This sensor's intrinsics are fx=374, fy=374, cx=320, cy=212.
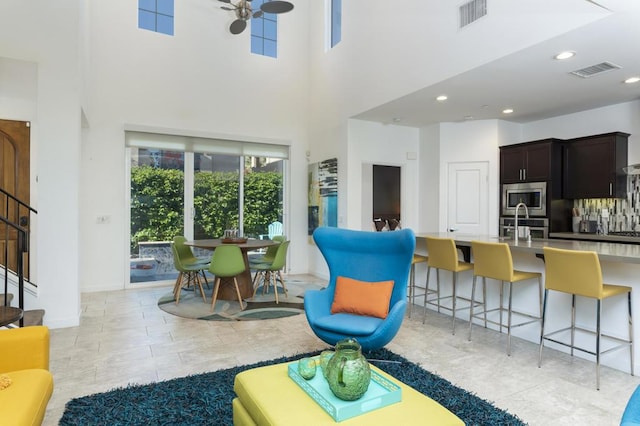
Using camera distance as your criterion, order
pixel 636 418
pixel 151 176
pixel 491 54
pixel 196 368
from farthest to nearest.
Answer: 1. pixel 151 176
2. pixel 491 54
3. pixel 196 368
4. pixel 636 418

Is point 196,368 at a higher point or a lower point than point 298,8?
lower

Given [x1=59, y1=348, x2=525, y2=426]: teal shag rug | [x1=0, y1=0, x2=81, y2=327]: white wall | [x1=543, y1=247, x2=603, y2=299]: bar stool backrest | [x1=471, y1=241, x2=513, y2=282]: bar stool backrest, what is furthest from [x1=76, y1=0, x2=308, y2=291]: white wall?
[x1=543, y1=247, x2=603, y2=299]: bar stool backrest

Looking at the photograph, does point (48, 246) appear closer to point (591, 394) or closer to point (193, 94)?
point (193, 94)

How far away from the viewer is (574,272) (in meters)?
2.87

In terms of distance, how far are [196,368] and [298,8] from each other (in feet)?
22.6

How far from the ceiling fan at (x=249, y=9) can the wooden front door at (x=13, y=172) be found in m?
3.20

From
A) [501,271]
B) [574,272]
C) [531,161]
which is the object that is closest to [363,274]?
[501,271]

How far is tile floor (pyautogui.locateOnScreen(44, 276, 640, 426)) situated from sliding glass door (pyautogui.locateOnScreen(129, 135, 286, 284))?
186 centimetres

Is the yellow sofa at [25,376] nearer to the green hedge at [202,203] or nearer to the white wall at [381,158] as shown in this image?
the green hedge at [202,203]

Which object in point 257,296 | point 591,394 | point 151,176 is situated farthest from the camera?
point 151,176

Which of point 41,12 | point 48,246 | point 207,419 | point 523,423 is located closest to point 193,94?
point 41,12

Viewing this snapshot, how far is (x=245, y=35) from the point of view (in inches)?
274

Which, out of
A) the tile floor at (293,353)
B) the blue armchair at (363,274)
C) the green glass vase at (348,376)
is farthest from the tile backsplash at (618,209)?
the green glass vase at (348,376)

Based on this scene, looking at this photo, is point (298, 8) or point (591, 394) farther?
point (298, 8)
